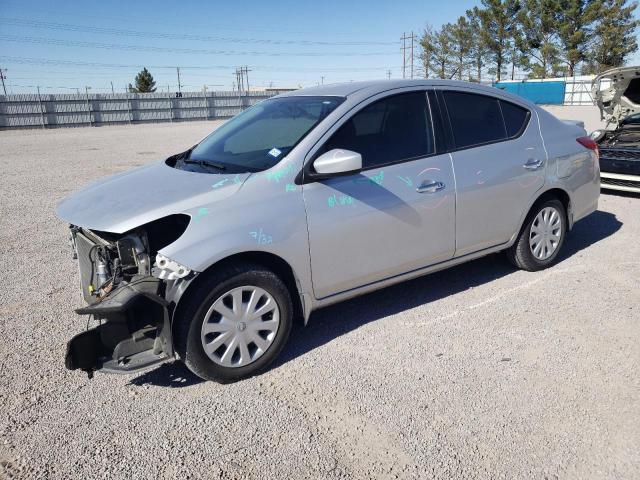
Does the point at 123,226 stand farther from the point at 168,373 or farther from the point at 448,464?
the point at 448,464

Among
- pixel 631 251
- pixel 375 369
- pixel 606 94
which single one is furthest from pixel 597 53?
pixel 375 369

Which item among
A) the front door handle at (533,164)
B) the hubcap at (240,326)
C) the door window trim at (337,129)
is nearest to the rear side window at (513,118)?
the front door handle at (533,164)

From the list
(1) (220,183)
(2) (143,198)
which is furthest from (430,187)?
(2) (143,198)

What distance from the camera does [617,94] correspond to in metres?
9.20

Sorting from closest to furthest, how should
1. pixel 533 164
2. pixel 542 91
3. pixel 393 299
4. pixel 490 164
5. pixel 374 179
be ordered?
1. pixel 374 179
2. pixel 490 164
3. pixel 393 299
4. pixel 533 164
5. pixel 542 91

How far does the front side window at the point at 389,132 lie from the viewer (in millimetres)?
3592

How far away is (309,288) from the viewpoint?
3426mm

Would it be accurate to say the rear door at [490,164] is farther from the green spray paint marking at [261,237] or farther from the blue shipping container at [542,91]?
the blue shipping container at [542,91]

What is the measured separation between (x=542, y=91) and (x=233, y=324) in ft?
163

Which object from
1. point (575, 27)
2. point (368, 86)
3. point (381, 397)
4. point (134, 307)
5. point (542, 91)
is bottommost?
point (381, 397)

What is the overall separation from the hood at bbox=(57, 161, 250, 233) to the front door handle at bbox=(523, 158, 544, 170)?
2531 mm

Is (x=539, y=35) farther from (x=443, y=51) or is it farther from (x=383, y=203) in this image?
(x=383, y=203)

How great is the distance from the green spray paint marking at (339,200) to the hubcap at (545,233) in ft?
6.92

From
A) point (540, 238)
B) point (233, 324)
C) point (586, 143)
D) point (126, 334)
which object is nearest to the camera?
point (126, 334)
